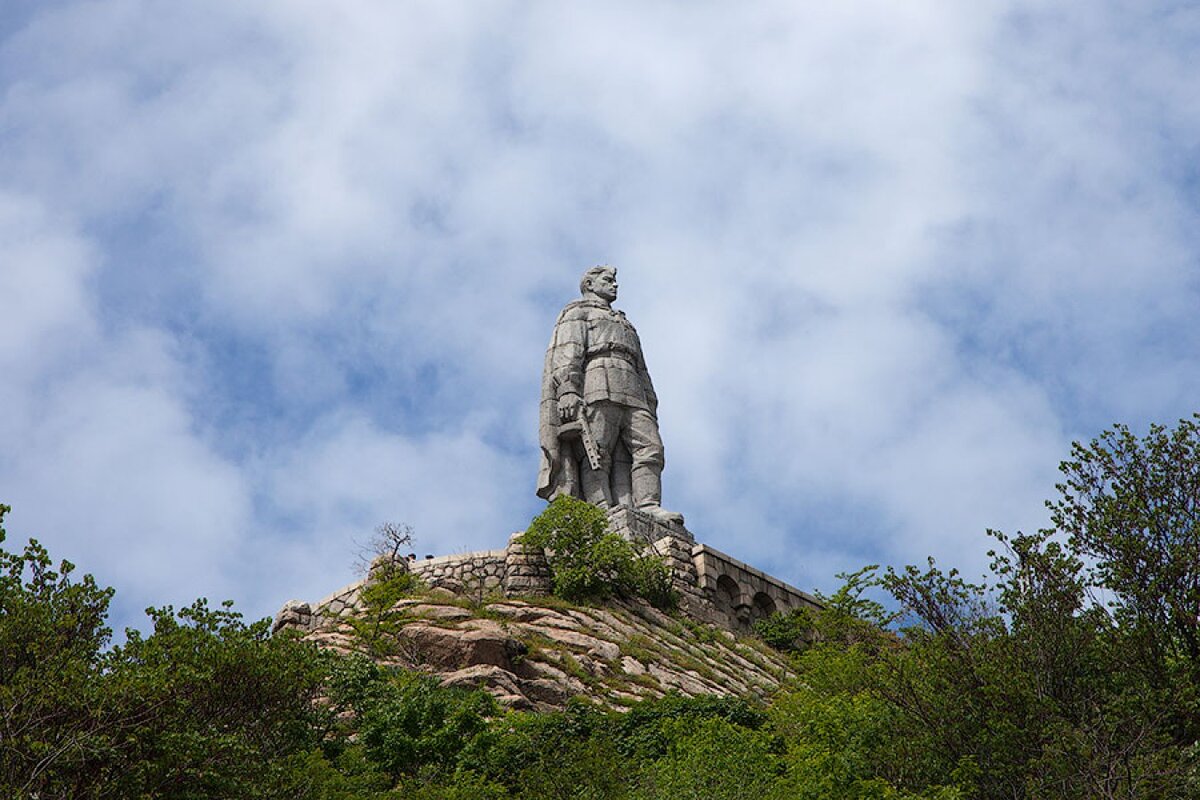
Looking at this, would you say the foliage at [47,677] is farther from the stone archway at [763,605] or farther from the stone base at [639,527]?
the stone archway at [763,605]

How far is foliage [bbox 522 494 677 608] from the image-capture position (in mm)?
27953

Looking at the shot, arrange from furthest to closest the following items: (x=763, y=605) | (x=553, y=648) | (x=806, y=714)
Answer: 1. (x=763, y=605)
2. (x=553, y=648)
3. (x=806, y=714)

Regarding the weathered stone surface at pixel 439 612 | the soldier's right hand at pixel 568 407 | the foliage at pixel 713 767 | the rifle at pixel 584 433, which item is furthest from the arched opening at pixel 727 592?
the foliage at pixel 713 767

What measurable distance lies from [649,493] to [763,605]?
10.5 feet

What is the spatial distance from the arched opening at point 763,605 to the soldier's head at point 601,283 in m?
6.86

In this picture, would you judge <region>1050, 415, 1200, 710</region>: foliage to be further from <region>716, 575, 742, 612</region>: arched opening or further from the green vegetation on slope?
<region>716, 575, 742, 612</region>: arched opening

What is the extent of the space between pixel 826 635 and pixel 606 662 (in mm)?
3647

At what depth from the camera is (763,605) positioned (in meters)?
31.5

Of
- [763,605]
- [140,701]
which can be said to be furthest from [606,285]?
[140,701]

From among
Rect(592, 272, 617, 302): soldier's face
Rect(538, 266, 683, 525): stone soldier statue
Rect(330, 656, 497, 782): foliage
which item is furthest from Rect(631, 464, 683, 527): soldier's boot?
Rect(330, 656, 497, 782): foliage

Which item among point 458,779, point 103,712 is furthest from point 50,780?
point 458,779

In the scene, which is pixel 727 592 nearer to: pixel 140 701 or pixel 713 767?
pixel 713 767

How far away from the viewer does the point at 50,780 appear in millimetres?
13883

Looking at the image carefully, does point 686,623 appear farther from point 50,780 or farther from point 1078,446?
point 50,780
